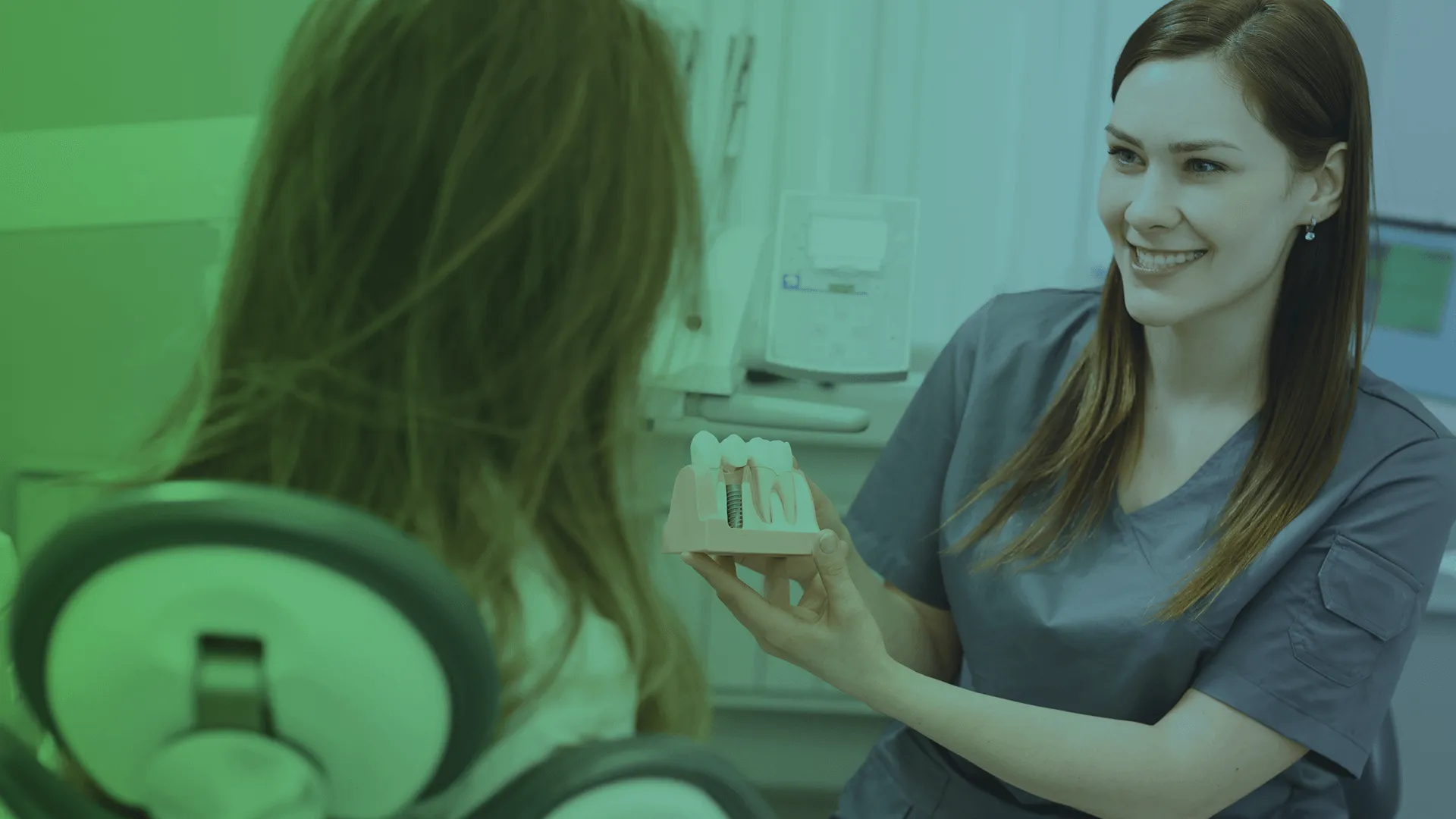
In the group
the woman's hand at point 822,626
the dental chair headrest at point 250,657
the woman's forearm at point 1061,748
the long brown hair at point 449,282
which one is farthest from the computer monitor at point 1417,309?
the dental chair headrest at point 250,657

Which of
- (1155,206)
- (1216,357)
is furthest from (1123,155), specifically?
(1216,357)

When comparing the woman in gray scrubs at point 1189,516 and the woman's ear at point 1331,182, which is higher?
the woman's ear at point 1331,182

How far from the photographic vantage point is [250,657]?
0.36 m

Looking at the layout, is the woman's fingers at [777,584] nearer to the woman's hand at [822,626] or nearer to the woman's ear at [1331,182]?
the woman's hand at [822,626]

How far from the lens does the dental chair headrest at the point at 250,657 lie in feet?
1.09

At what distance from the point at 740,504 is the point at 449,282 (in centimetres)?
38

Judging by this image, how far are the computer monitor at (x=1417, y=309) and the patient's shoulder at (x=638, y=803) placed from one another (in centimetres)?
147

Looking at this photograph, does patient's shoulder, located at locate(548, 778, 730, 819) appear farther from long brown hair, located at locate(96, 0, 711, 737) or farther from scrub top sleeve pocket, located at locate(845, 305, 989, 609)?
scrub top sleeve pocket, located at locate(845, 305, 989, 609)

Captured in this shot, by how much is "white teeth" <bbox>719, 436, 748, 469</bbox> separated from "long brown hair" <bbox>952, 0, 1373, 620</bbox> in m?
0.31

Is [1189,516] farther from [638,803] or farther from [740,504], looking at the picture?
[638,803]

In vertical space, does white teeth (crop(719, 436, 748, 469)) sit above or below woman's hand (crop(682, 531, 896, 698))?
above

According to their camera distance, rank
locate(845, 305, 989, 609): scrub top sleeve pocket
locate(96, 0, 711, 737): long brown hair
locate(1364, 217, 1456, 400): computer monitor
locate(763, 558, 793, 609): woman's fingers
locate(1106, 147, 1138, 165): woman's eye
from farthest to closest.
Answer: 1. locate(1364, 217, 1456, 400): computer monitor
2. locate(845, 305, 989, 609): scrub top sleeve pocket
3. locate(1106, 147, 1138, 165): woman's eye
4. locate(763, 558, 793, 609): woman's fingers
5. locate(96, 0, 711, 737): long brown hair

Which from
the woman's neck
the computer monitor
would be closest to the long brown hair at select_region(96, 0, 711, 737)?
the woman's neck

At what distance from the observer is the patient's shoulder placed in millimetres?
404
